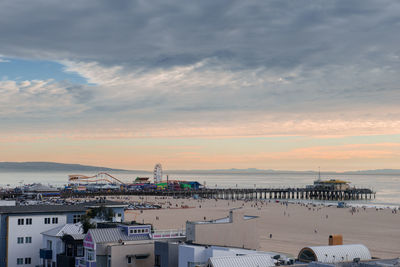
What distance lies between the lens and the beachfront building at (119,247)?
28.5m

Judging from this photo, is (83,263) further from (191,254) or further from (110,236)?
(191,254)

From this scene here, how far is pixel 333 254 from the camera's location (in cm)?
2608

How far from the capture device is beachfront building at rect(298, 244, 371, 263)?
84.5 ft

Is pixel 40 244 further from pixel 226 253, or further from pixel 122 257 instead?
pixel 226 253

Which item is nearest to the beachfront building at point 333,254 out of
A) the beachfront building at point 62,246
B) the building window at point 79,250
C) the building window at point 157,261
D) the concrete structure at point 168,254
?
the concrete structure at point 168,254

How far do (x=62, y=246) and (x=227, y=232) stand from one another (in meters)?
11.2

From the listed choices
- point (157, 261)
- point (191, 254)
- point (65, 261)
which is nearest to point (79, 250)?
point (65, 261)

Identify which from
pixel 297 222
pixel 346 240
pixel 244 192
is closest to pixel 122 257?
pixel 346 240

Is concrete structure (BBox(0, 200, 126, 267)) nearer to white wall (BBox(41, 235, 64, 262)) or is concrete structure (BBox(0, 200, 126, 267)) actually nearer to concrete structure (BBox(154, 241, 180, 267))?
white wall (BBox(41, 235, 64, 262))

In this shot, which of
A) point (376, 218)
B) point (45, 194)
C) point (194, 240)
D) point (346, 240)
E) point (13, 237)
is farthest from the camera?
point (45, 194)

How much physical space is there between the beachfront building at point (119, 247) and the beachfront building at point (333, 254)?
8347 mm

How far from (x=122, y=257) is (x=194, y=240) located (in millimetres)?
4241

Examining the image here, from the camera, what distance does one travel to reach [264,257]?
2531 cm

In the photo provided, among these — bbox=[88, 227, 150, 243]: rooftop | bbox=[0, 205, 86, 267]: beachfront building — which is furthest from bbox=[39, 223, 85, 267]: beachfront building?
bbox=[88, 227, 150, 243]: rooftop
